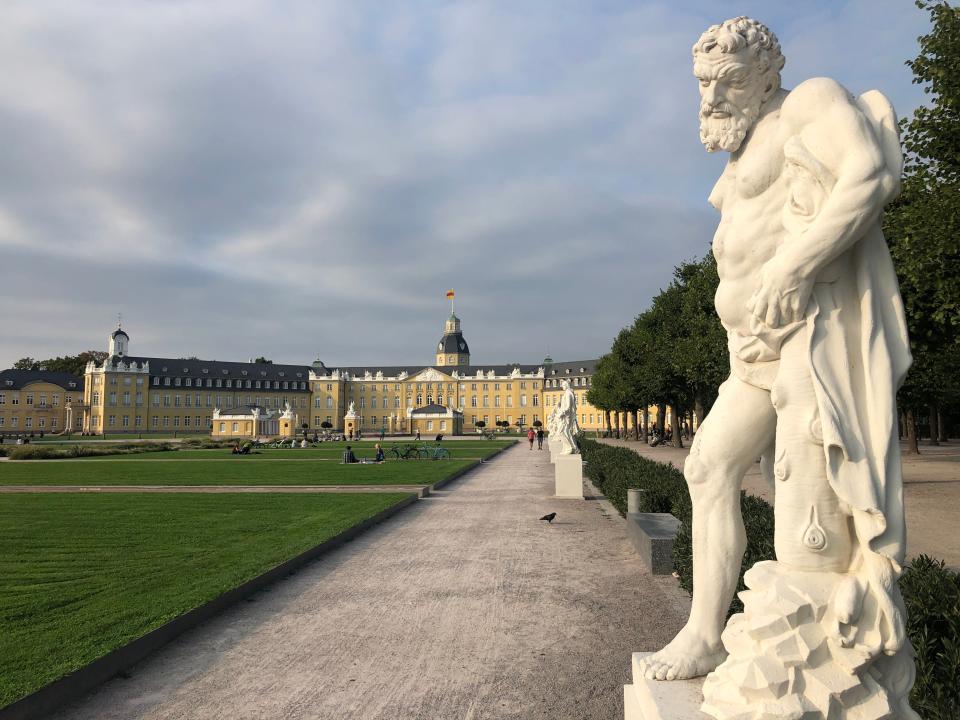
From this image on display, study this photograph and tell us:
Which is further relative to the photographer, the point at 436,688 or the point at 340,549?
the point at 340,549

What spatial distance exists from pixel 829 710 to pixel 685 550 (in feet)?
16.3

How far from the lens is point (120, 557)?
8492mm

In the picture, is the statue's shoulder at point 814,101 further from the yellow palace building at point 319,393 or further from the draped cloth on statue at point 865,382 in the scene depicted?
the yellow palace building at point 319,393

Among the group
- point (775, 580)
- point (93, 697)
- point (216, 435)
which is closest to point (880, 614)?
point (775, 580)

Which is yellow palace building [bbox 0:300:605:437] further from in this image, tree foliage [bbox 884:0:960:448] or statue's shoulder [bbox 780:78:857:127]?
statue's shoulder [bbox 780:78:857:127]

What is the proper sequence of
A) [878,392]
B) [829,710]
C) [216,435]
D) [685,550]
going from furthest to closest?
[216,435]
[685,550]
[878,392]
[829,710]

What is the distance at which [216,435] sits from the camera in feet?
261

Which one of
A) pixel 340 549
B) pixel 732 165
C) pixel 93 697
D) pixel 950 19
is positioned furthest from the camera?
pixel 950 19

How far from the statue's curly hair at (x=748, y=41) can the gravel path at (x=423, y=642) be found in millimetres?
3680

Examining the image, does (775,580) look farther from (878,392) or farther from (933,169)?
(933,169)

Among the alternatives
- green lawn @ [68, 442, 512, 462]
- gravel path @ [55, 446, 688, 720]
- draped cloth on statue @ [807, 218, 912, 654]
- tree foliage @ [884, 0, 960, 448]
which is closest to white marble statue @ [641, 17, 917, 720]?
draped cloth on statue @ [807, 218, 912, 654]

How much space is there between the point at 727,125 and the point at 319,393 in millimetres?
128956

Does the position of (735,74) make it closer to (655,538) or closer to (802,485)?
(802,485)

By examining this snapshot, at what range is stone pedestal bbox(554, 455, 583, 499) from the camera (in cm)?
1603
